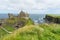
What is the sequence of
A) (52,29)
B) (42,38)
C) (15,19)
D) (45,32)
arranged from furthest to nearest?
(15,19), (52,29), (45,32), (42,38)

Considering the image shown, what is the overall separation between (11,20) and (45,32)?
9151 mm

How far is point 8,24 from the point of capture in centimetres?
1588

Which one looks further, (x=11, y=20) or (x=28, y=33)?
(x=11, y=20)

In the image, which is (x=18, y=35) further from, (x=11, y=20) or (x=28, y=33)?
(x=11, y=20)

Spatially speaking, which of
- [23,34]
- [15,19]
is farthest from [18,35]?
[15,19]

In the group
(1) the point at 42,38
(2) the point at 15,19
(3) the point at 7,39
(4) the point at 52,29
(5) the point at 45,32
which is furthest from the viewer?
(2) the point at 15,19

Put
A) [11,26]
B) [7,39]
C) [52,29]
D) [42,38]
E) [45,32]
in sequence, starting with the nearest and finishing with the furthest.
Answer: [7,39]
[42,38]
[45,32]
[52,29]
[11,26]

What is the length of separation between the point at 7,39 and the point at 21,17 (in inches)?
389

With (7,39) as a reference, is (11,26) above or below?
below

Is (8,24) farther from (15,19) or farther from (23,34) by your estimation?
(23,34)

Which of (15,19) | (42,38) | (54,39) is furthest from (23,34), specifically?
(15,19)

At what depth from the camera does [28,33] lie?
25.5 ft

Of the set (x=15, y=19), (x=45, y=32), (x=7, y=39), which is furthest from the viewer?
(x=15, y=19)

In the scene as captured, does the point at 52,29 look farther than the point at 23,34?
Yes
